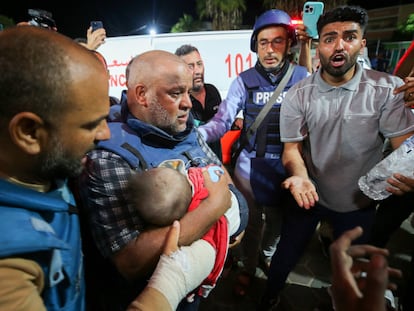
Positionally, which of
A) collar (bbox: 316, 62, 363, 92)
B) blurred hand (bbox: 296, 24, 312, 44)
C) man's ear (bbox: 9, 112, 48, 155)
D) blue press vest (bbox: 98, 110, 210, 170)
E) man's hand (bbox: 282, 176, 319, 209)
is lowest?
man's hand (bbox: 282, 176, 319, 209)

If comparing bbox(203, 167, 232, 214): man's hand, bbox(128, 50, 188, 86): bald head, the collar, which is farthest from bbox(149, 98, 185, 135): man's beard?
the collar

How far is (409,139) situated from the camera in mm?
1705

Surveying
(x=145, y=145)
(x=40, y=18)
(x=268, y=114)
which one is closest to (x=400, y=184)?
(x=268, y=114)

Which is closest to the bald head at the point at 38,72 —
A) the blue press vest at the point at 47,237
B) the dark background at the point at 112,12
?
the blue press vest at the point at 47,237

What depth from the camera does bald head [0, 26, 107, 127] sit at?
80cm

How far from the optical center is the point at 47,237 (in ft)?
2.58

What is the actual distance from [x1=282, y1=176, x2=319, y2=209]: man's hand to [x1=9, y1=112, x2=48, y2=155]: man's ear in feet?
5.04

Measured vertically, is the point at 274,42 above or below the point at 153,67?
above

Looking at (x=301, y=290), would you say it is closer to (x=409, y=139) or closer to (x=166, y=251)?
(x=409, y=139)

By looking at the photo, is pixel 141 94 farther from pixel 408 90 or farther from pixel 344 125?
pixel 408 90

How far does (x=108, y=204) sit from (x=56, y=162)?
0.39m

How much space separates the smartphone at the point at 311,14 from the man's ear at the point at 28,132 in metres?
2.52

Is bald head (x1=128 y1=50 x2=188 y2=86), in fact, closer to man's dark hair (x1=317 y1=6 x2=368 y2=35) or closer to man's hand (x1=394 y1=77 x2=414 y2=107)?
man's dark hair (x1=317 y1=6 x2=368 y2=35)

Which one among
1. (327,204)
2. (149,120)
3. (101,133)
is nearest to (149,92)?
(149,120)
